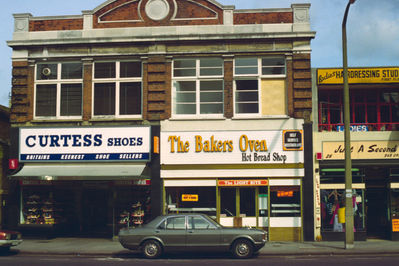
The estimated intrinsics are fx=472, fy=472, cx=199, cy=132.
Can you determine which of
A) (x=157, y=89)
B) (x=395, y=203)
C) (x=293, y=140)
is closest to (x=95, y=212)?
(x=157, y=89)

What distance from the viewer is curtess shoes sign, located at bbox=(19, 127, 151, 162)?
67.4ft

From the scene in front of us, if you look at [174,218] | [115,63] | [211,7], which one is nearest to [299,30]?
[211,7]

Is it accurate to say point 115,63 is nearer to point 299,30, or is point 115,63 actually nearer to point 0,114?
point 0,114

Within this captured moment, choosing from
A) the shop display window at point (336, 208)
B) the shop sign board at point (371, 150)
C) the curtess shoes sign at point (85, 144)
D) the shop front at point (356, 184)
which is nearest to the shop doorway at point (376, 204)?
the shop front at point (356, 184)

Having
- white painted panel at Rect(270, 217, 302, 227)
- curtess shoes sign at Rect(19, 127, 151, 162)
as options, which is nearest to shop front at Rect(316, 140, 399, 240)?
A: white painted panel at Rect(270, 217, 302, 227)

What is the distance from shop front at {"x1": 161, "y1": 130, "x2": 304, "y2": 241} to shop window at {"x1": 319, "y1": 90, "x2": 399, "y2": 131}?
2.00 meters

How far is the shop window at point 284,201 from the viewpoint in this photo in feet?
65.4

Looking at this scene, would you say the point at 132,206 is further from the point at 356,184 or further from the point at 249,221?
the point at 356,184

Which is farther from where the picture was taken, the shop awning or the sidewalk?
the shop awning

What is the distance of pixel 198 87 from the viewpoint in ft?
69.2

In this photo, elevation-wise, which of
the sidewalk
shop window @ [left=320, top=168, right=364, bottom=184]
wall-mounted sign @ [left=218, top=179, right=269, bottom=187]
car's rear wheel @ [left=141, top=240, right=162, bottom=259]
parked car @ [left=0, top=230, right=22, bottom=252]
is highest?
shop window @ [left=320, top=168, right=364, bottom=184]

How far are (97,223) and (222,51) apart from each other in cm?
957

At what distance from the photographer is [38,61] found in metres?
21.8

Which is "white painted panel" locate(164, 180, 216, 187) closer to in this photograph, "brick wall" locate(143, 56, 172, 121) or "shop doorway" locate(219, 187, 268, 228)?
"shop doorway" locate(219, 187, 268, 228)
